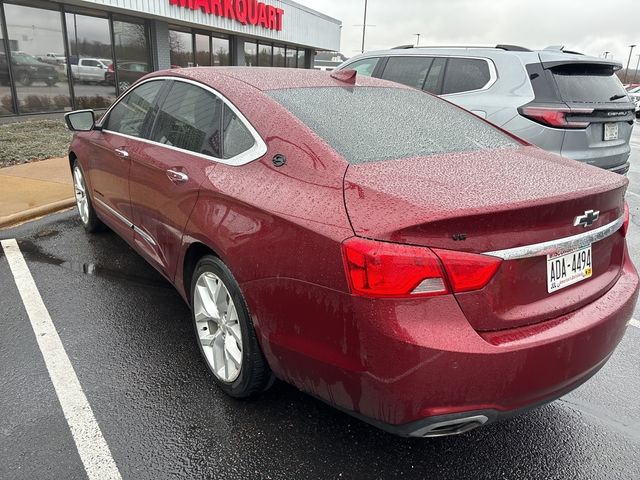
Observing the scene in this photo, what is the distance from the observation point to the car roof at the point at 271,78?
8.87 ft

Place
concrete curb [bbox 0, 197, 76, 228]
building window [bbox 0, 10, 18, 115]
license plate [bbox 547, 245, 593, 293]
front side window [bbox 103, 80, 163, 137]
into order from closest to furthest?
1. license plate [bbox 547, 245, 593, 293]
2. front side window [bbox 103, 80, 163, 137]
3. concrete curb [bbox 0, 197, 76, 228]
4. building window [bbox 0, 10, 18, 115]

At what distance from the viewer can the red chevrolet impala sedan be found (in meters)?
1.68

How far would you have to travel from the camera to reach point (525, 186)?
1923mm

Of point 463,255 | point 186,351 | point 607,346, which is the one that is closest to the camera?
point 463,255

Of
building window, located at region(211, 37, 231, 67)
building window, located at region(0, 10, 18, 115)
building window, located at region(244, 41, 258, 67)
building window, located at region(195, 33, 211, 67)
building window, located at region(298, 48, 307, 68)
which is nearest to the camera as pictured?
building window, located at region(0, 10, 18, 115)

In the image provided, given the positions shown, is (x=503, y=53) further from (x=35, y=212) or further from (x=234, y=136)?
(x=35, y=212)

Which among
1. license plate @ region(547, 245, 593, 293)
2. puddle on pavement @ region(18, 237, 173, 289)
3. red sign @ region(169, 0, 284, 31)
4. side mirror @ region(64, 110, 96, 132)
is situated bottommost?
puddle on pavement @ region(18, 237, 173, 289)

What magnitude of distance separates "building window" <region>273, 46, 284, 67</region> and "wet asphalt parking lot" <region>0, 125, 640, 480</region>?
22199 millimetres

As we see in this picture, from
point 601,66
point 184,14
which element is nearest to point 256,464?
point 601,66

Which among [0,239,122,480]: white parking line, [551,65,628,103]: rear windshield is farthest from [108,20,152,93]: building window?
[551,65,628,103]: rear windshield

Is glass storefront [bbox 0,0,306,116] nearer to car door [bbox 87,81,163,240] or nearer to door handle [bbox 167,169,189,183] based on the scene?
car door [bbox 87,81,163,240]

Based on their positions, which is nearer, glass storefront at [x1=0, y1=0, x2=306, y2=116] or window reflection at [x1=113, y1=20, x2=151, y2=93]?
glass storefront at [x1=0, y1=0, x2=306, y2=116]

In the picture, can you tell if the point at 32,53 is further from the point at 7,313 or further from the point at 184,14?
the point at 7,313

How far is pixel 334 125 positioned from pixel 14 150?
26.9 feet
